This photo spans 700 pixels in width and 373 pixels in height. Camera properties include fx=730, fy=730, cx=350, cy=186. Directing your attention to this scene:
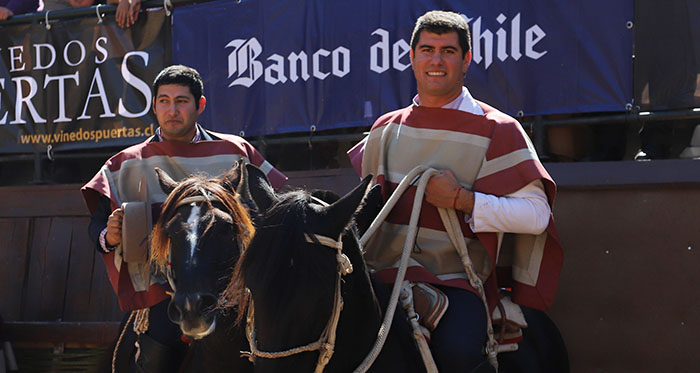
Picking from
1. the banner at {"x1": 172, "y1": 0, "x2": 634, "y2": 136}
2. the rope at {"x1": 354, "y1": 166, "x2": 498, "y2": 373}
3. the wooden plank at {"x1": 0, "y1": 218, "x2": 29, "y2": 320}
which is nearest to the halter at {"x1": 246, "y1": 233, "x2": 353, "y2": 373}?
the rope at {"x1": 354, "y1": 166, "x2": 498, "y2": 373}

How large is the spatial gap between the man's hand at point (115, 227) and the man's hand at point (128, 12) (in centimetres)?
285

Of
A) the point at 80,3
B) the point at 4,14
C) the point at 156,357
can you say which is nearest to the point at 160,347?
the point at 156,357

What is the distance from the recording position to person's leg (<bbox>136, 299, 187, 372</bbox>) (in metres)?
3.71

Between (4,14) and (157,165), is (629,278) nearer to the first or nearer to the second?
(157,165)

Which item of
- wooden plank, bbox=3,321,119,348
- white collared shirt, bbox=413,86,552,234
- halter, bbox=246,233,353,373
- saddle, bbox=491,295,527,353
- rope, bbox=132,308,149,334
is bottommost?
wooden plank, bbox=3,321,119,348

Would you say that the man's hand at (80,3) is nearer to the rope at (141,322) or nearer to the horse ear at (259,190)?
the rope at (141,322)

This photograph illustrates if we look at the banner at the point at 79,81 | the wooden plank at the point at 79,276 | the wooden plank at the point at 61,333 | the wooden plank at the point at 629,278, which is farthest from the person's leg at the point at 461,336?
the wooden plank at the point at 79,276

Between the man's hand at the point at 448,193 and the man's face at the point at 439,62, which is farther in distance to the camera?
the man's face at the point at 439,62

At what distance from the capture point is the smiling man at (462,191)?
10.2 feet

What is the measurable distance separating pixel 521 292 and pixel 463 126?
82cm

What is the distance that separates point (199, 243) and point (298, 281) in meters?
1.04

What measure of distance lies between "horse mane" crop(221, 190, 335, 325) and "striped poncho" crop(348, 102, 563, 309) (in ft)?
2.76

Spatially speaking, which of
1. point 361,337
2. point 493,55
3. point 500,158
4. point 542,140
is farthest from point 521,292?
point 493,55

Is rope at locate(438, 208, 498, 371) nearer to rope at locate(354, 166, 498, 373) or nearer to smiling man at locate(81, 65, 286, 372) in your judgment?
rope at locate(354, 166, 498, 373)
